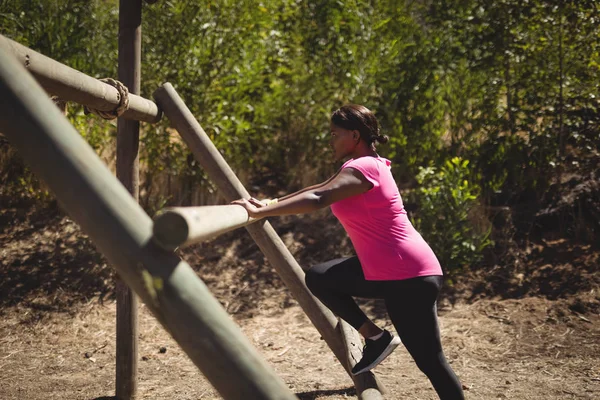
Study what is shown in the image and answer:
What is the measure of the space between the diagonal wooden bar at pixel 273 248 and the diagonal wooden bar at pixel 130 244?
5.29 feet

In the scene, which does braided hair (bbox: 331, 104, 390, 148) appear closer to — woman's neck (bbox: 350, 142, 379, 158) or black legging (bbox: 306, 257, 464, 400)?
woman's neck (bbox: 350, 142, 379, 158)

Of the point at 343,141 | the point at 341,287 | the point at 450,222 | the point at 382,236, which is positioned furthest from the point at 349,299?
the point at 450,222

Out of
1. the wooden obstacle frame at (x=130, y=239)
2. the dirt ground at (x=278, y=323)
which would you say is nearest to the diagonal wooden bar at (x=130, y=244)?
the wooden obstacle frame at (x=130, y=239)

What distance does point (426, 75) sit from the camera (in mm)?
6453

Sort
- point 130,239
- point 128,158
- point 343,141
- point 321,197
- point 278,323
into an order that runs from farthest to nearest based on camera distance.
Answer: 1. point 278,323
2. point 128,158
3. point 343,141
4. point 321,197
5. point 130,239

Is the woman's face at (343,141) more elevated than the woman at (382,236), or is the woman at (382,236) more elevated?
the woman's face at (343,141)

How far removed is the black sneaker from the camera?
2787mm

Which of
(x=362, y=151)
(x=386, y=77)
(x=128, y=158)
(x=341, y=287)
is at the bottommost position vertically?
(x=341, y=287)

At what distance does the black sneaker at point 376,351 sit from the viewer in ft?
9.14

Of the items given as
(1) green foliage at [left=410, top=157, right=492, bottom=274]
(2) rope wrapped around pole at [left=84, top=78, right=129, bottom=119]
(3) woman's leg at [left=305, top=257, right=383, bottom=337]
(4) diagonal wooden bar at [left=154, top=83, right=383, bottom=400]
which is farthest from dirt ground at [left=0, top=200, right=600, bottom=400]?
(2) rope wrapped around pole at [left=84, top=78, right=129, bottom=119]

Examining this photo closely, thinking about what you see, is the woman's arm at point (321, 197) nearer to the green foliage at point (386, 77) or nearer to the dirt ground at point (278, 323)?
the dirt ground at point (278, 323)

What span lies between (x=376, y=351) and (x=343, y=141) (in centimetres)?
105

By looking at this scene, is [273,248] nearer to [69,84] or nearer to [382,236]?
[382,236]

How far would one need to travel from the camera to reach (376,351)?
2809mm
